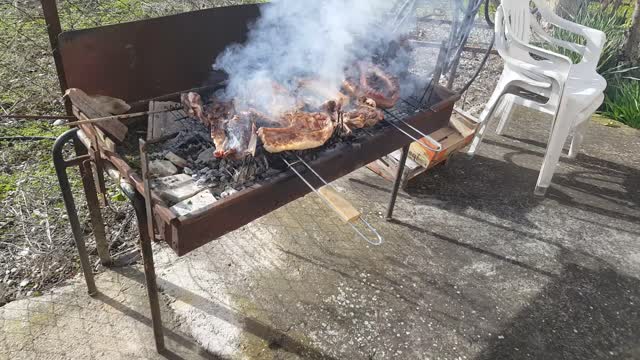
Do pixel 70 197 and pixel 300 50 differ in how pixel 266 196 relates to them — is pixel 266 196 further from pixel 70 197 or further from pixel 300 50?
pixel 300 50

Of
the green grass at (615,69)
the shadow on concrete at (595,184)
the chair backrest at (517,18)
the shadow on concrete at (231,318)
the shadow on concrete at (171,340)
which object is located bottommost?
the shadow on concrete at (171,340)

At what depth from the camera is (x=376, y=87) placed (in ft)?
10.4

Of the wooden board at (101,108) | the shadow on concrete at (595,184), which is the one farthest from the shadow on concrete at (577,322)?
the wooden board at (101,108)

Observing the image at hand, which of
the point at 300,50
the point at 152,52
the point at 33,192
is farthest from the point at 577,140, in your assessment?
the point at 33,192

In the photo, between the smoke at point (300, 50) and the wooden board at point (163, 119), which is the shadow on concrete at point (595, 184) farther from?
the wooden board at point (163, 119)

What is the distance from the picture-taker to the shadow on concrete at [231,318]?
281 cm

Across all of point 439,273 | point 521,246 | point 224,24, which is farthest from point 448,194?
point 224,24

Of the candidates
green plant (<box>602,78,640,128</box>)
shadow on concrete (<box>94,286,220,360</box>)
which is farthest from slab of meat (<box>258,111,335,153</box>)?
green plant (<box>602,78,640,128</box>)

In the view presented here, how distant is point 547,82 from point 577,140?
1021mm

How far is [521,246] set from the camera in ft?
12.7

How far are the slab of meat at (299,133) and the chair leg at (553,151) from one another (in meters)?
2.88

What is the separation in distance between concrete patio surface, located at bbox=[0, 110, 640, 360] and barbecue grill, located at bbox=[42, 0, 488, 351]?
34 cm

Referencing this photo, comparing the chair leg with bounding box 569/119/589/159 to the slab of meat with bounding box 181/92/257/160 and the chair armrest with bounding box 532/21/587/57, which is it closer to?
the chair armrest with bounding box 532/21/587/57

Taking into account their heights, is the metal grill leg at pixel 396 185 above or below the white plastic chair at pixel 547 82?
below
